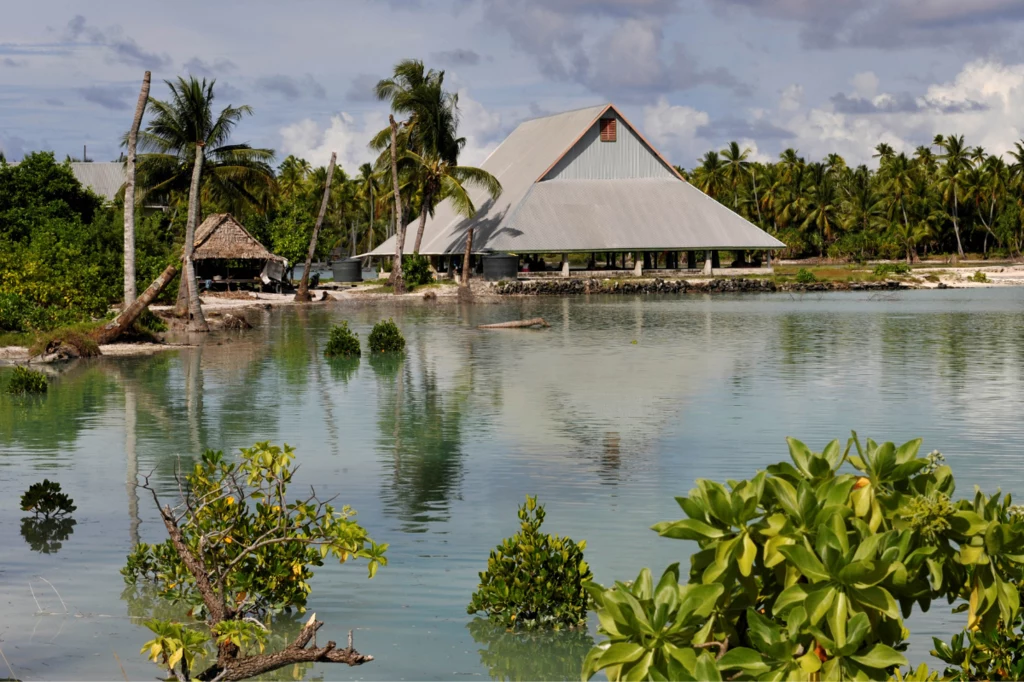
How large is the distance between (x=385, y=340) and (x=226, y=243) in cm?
2985

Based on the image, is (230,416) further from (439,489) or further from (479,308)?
(479,308)

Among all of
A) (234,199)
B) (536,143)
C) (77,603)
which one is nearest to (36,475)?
(77,603)

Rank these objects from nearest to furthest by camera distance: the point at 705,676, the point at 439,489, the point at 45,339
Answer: the point at 705,676 → the point at 439,489 → the point at 45,339

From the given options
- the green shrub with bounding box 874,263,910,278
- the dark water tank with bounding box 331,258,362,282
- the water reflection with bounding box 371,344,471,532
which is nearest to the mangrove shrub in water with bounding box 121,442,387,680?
the water reflection with bounding box 371,344,471,532

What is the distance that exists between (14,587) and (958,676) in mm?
7373

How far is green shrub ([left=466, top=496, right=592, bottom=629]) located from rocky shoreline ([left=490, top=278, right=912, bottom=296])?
54.8 metres

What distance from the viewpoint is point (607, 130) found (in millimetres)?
74438

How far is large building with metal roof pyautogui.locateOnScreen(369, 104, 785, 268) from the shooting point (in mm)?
68062

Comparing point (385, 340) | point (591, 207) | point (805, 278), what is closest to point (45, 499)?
point (385, 340)

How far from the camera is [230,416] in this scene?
19.6 meters

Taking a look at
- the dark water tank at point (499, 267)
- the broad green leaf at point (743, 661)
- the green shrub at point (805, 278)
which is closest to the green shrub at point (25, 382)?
the broad green leaf at point (743, 661)

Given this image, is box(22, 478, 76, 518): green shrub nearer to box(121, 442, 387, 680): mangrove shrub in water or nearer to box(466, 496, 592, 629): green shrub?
box(121, 442, 387, 680): mangrove shrub in water

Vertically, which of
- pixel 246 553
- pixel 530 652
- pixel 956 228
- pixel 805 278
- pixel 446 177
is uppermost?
pixel 446 177

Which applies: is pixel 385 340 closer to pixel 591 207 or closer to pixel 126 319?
pixel 126 319
